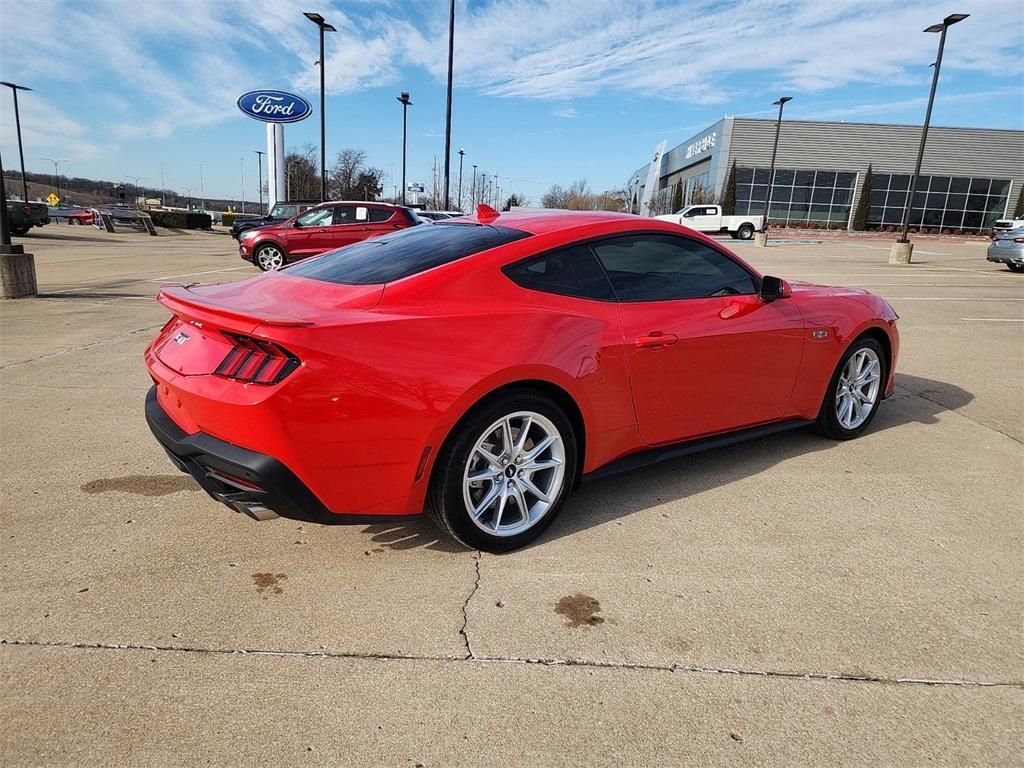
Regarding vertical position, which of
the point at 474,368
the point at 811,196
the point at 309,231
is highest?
the point at 811,196

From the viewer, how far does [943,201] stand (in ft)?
175

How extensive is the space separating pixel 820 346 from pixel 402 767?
135 inches

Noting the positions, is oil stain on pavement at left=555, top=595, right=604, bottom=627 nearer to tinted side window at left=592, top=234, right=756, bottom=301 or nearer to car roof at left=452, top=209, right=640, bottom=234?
tinted side window at left=592, top=234, right=756, bottom=301

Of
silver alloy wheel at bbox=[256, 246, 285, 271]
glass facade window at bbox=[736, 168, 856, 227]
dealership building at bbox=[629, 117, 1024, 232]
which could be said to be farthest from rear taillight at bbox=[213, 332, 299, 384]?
glass facade window at bbox=[736, 168, 856, 227]

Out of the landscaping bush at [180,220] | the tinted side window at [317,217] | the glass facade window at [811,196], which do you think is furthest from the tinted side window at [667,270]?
the glass facade window at [811,196]

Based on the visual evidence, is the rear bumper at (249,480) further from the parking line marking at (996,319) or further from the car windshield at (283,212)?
the car windshield at (283,212)

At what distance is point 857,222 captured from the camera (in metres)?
52.2

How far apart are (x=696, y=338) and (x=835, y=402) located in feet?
5.12

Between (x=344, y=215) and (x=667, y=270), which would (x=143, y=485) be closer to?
(x=667, y=270)

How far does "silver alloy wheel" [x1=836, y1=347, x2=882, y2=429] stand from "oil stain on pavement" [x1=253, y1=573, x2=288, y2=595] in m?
3.59

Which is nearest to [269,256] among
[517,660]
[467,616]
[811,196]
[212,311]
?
[212,311]

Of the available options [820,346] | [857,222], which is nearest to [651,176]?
[857,222]

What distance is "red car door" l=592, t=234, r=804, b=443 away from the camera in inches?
133

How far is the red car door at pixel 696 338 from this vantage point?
11.1ft
